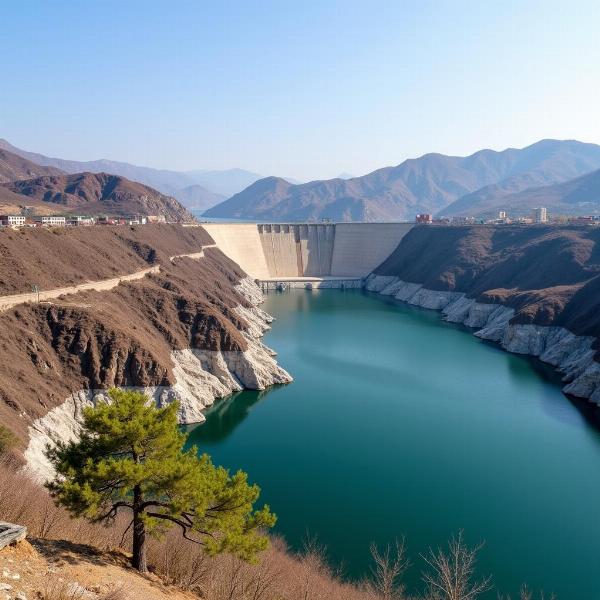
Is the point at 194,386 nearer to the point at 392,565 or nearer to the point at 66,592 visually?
the point at 392,565

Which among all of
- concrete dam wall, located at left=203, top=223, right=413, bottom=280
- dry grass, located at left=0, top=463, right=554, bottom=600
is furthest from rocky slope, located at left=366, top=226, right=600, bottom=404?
dry grass, located at left=0, top=463, right=554, bottom=600

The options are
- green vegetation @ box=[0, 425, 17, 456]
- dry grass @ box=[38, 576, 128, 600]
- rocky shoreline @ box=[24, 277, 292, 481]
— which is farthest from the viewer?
rocky shoreline @ box=[24, 277, 292, 481]

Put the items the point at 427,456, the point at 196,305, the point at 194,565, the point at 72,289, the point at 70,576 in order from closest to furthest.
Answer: the point at 70,576, the point at 194,565, the point at 427,456, the point at 72,289, the point at 196,305

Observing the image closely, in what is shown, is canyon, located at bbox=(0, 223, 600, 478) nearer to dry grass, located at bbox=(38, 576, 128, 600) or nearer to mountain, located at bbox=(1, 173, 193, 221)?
dry grass, located at bbox=(38, 576, 128, 600)

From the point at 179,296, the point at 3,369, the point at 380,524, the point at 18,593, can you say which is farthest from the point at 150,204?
the point at 18,593

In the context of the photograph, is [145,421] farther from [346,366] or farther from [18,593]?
[346,366]

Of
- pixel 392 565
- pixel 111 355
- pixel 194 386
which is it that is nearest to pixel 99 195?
pixel 194 386
